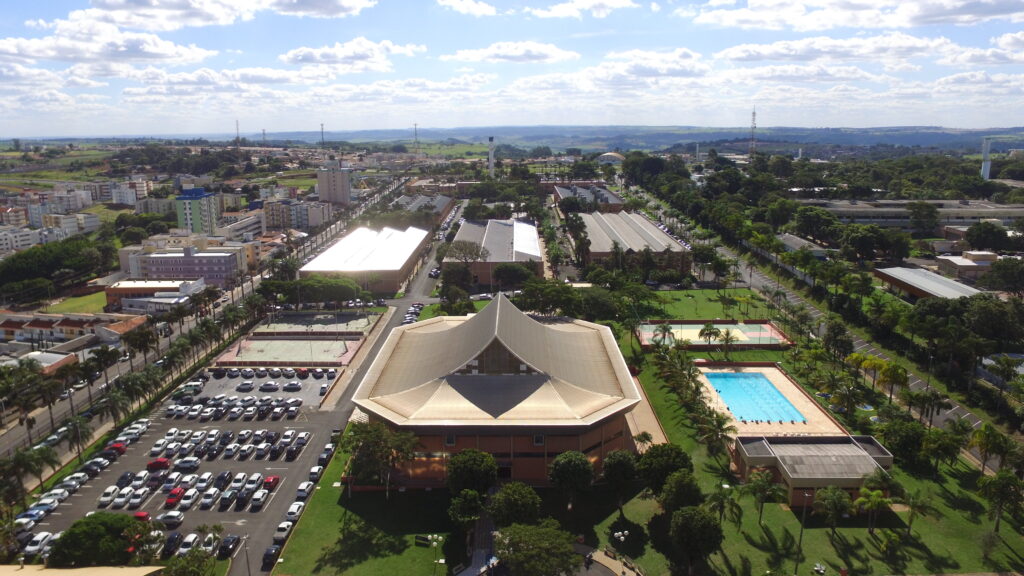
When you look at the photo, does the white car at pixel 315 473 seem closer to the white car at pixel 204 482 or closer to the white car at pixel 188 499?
the white car at pixel 204 482

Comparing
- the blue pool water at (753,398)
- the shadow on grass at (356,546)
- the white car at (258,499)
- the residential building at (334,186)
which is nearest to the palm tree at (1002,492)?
the blue pool water at (753,398)

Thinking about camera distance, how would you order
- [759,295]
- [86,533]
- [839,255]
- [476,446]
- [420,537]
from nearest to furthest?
[86,533], [420,537], [476,446], [759,295], [839,255]

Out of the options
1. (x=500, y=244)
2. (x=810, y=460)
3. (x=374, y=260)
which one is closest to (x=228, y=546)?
(x=810, y=460)

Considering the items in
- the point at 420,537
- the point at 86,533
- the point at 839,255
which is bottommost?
the point at 420,537

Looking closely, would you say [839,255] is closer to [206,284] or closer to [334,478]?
[334,478]

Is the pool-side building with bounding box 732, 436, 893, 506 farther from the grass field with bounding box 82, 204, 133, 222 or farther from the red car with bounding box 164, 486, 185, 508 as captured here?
the grass field with bounding box 82, 204, 133, 222

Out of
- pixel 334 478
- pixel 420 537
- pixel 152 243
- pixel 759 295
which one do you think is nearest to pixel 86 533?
pixel 334 478

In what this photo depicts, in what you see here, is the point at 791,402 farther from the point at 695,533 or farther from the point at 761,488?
the point at 695,533
